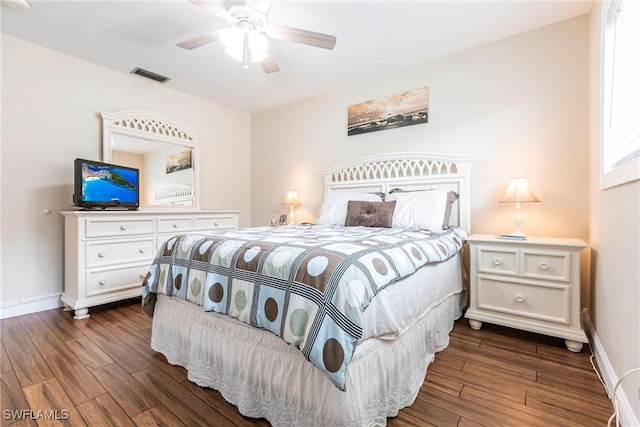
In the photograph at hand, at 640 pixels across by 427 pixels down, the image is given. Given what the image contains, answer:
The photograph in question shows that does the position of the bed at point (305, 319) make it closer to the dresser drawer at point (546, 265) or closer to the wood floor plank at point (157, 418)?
the wood floor plank at point (157, 418)

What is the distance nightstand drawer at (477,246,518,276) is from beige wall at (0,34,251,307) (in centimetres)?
403

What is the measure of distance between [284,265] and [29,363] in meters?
1.90

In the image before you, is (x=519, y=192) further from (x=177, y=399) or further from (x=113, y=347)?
(x=113, y=347)

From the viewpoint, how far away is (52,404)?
1.45 m

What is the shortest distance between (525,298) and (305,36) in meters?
2.55

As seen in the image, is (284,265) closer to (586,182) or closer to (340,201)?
(340,201)

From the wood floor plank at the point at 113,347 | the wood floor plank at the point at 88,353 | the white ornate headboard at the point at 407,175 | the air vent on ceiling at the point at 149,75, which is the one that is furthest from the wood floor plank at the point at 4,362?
the white ornate headboard at the point at 407,175

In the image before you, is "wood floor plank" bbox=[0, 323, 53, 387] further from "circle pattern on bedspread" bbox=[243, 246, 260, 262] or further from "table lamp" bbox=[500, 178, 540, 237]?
"table lamp" bbox=[500, 178, 540, 237]

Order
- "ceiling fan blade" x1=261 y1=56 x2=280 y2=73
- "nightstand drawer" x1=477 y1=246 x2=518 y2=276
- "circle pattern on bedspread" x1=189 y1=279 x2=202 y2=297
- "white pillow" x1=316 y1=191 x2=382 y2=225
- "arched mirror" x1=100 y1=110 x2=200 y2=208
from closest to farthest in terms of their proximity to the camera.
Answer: "circle pattern on bedspread" x1=189 y1=279 x2=202 y2=297 → "nightstand drawer" x1=477 y1=246 x2=518 y2=276 → "ceiling fan blade" x1=261 y1=56 x2=280 y2=73 → "white pillow" x1=316 y1=191 x2=382 y2=225 → "arched mirror" x1=100 y1=110 x2=200 y2=208

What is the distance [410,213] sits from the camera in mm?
2629

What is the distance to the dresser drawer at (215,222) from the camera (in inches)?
141

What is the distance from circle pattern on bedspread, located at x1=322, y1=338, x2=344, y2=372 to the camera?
3.43 feet

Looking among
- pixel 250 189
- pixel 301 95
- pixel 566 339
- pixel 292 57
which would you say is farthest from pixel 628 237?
pixel 250 189

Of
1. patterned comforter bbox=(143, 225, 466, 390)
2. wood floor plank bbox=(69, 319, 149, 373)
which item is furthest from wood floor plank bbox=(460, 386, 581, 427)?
wood floor plank bbox=(69, 319, 149, 373)
